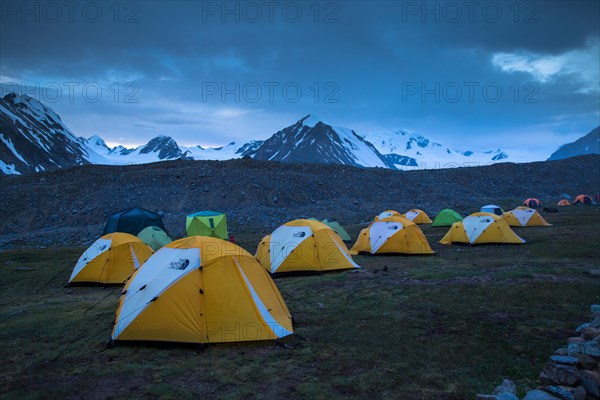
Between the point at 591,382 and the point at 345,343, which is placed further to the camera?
the point at 345,343

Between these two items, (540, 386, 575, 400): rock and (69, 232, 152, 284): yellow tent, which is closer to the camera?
(540, 386, 575, 400): rock

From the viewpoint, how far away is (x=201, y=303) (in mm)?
9633

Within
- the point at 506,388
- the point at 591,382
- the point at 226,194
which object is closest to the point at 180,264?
the point at 506,388

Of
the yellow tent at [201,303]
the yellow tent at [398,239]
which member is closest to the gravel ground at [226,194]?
the yellow tent at [398,239]

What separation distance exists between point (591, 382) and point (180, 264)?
831 cm

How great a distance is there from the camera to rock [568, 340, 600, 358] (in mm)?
7086

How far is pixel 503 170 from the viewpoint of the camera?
78.8 m

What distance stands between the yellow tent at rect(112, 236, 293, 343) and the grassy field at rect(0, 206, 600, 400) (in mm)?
332

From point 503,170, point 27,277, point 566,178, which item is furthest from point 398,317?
point 566,178

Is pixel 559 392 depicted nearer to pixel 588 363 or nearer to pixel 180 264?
pixel 588 363

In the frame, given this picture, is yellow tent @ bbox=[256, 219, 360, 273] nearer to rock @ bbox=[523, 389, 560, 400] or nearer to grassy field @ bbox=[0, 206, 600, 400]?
grassy field @ bbox=[0, 206, 600, 400]

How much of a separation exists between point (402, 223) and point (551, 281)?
8843 millimetres

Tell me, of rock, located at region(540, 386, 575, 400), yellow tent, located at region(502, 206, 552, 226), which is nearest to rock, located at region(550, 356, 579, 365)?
rock, located at region(540, 386, 575, 400)

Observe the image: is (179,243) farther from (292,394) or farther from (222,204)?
(222,204)
